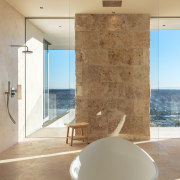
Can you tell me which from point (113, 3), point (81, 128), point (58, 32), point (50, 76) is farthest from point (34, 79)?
point (113, 3)

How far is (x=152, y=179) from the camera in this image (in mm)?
1947

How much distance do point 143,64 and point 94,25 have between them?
1.01 metres

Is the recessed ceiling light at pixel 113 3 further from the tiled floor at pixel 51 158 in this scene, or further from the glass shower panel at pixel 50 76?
the tiled floor at pixel 51 158

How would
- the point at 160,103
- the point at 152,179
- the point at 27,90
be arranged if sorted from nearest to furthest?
the point at 152,179 < the point at 160,103 < the point at 27,90

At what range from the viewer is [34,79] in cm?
462

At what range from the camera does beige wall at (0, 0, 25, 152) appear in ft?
13.2

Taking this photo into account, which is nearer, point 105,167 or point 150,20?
point 105,167

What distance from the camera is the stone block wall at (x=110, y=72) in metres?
3.80

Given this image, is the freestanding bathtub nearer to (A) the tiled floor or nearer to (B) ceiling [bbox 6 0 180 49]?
(A) the tiled floor

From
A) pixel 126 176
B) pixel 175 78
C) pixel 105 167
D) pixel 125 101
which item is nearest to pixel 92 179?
pixel 105 167

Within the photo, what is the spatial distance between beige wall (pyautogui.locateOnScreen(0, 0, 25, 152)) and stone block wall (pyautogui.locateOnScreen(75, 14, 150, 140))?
1.27 m

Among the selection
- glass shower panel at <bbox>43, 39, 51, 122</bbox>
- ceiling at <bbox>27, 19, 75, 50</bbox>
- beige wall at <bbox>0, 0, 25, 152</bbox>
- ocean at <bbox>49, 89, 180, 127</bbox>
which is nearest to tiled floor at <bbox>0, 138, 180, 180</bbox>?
beige wall at <bbox>0, 0, 25, 152</bbox>

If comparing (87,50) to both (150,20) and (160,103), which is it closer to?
(150,20)

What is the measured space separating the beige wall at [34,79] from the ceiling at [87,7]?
0.42 metres
